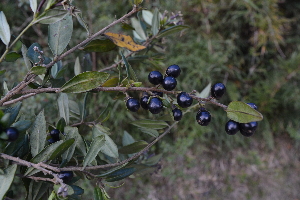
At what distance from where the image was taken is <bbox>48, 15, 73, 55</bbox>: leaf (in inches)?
19.3

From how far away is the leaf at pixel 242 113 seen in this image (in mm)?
399

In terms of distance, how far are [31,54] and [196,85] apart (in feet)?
4.47

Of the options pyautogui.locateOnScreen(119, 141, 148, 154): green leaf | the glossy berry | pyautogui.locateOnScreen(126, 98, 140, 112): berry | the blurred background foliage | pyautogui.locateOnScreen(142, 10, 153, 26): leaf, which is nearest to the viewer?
the glossy berry

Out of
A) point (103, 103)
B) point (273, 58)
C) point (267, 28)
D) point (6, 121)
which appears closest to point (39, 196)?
point (6, 121)

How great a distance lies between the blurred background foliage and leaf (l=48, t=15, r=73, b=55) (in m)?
1.07

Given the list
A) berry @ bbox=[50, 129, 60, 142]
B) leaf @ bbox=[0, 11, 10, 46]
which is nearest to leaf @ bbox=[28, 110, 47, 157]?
berry @ bbox=[50, 129, 60, 142]

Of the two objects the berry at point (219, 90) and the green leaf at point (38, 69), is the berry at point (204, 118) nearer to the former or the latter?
the berry at point (219, 90)

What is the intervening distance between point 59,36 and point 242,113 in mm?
383

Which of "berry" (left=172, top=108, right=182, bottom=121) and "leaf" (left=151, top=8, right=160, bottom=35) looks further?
"leaf" (left=151, top=8, right=160, bottom=35)

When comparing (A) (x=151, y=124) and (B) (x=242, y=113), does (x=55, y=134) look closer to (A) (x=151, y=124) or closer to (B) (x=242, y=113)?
(A) (x=151, y=124)

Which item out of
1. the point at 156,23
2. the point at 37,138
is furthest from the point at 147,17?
the point at 37,138

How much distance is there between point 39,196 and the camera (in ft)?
→ 1.65

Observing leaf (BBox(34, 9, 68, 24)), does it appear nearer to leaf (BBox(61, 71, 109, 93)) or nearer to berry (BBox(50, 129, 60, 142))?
leaf (BBox(61, 71, 109, 93))

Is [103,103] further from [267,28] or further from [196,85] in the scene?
[267,28]
